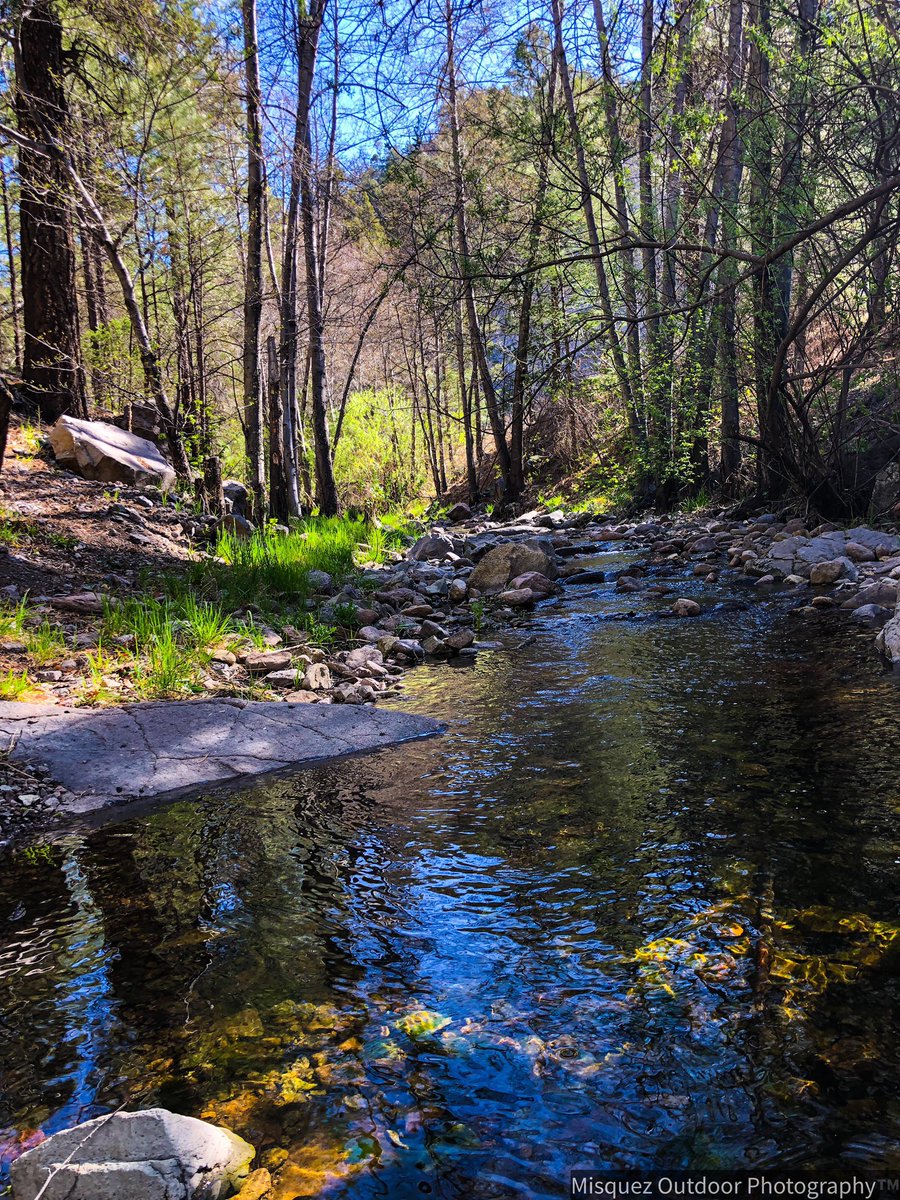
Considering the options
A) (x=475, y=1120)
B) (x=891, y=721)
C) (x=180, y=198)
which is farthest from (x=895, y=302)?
(x=180, y=198)

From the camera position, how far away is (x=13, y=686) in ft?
14.0

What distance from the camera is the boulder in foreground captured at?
887 cm

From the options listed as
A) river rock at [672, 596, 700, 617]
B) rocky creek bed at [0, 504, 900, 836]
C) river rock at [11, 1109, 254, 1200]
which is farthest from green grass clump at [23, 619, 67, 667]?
river rock at [672, 596, 700, 617]

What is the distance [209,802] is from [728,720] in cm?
257

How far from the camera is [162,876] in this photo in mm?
2848

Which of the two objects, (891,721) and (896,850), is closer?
(896,850)

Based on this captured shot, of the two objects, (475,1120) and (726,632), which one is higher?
(726,632)

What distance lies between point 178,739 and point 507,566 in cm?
559

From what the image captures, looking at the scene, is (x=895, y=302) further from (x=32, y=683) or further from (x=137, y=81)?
(x=137, y=81)

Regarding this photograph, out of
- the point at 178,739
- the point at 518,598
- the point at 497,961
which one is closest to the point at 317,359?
the point at 518,598

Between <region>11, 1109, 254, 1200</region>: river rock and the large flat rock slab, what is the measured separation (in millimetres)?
2225

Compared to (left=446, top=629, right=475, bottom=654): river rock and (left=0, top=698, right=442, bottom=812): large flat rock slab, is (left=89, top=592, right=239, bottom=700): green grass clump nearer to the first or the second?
(left=0, top=698, right=442, bottom=812): large flat rock slab

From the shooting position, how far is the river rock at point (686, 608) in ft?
21.7

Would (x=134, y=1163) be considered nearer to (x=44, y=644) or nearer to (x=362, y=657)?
(x=44, y=644)
